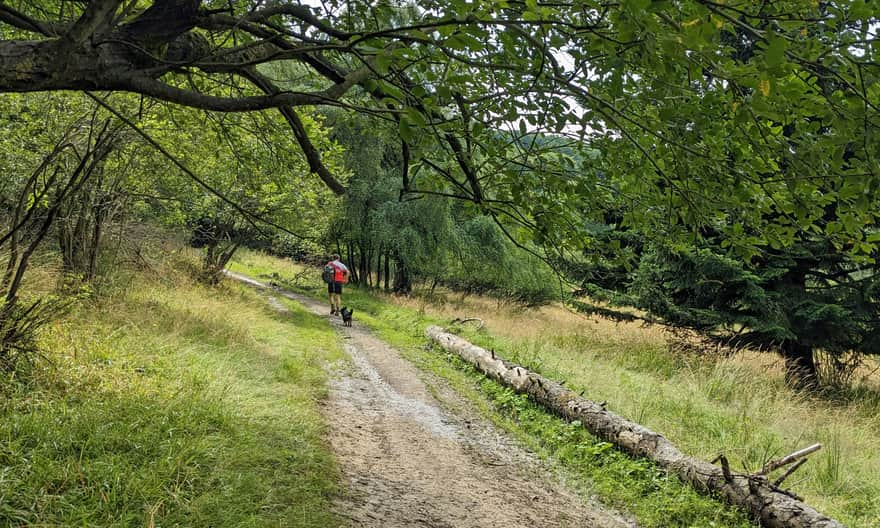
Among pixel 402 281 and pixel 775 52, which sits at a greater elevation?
pixel 775 52

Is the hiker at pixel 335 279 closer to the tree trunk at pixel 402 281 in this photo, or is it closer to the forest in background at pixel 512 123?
the forest in background at pixel 512 123

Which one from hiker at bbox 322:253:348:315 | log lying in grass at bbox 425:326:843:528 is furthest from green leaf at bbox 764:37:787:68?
hiker at bbox 322:253:348:315

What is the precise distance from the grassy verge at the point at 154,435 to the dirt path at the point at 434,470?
1.17 feet

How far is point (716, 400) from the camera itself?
8695 mm

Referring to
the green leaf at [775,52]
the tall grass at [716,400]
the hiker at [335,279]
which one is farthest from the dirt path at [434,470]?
the hiker at [335,279]

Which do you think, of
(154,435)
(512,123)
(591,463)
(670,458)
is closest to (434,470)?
(591,463)

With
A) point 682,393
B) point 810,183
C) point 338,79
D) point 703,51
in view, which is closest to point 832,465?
point 682,393

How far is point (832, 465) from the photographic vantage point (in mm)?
5621

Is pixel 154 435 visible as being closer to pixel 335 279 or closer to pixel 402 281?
pixel 335 279

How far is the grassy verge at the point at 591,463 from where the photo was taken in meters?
4.64

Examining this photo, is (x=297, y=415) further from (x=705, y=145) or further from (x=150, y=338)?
(x=705, y=145)

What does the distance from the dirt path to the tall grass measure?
4.07 feet

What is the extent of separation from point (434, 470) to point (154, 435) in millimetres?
2621

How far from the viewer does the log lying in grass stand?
434cm
